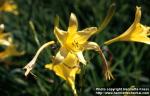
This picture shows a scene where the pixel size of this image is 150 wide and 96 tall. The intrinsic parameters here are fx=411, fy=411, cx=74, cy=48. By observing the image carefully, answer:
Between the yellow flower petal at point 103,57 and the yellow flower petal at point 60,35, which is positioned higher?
the yellow flower petal at point 60,35

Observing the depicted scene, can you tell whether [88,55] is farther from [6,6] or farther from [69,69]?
[6,6]

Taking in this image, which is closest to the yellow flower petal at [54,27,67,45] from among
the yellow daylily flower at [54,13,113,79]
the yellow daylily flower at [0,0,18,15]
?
the yellow daylily flower at [54,13,113,79]

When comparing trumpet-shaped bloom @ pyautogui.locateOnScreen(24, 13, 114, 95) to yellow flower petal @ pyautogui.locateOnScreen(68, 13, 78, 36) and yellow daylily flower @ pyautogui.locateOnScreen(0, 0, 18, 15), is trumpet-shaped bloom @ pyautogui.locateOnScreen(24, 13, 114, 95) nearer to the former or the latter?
yellow flower petal @ pyautogui.locateOnScreen(68, 13, 78, 36)

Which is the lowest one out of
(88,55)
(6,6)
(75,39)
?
(88,55)

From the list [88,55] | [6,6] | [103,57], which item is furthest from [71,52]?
[6,6]

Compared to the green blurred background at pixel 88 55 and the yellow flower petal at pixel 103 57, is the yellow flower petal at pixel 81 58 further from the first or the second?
the green blurred background at pixel 88 55

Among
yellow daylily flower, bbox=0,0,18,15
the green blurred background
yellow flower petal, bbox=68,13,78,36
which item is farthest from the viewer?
yellow daylily flower, bbox=0,0,18,15

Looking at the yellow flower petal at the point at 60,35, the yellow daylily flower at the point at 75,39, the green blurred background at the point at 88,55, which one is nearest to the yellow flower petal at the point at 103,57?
the yellow daylily flower at the point at 75,39

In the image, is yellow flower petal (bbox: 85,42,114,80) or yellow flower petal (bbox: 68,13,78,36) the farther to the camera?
yellow flower petal (bbox: 68,13,78,36)

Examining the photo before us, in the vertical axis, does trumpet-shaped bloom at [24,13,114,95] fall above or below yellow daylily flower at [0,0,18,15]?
below
